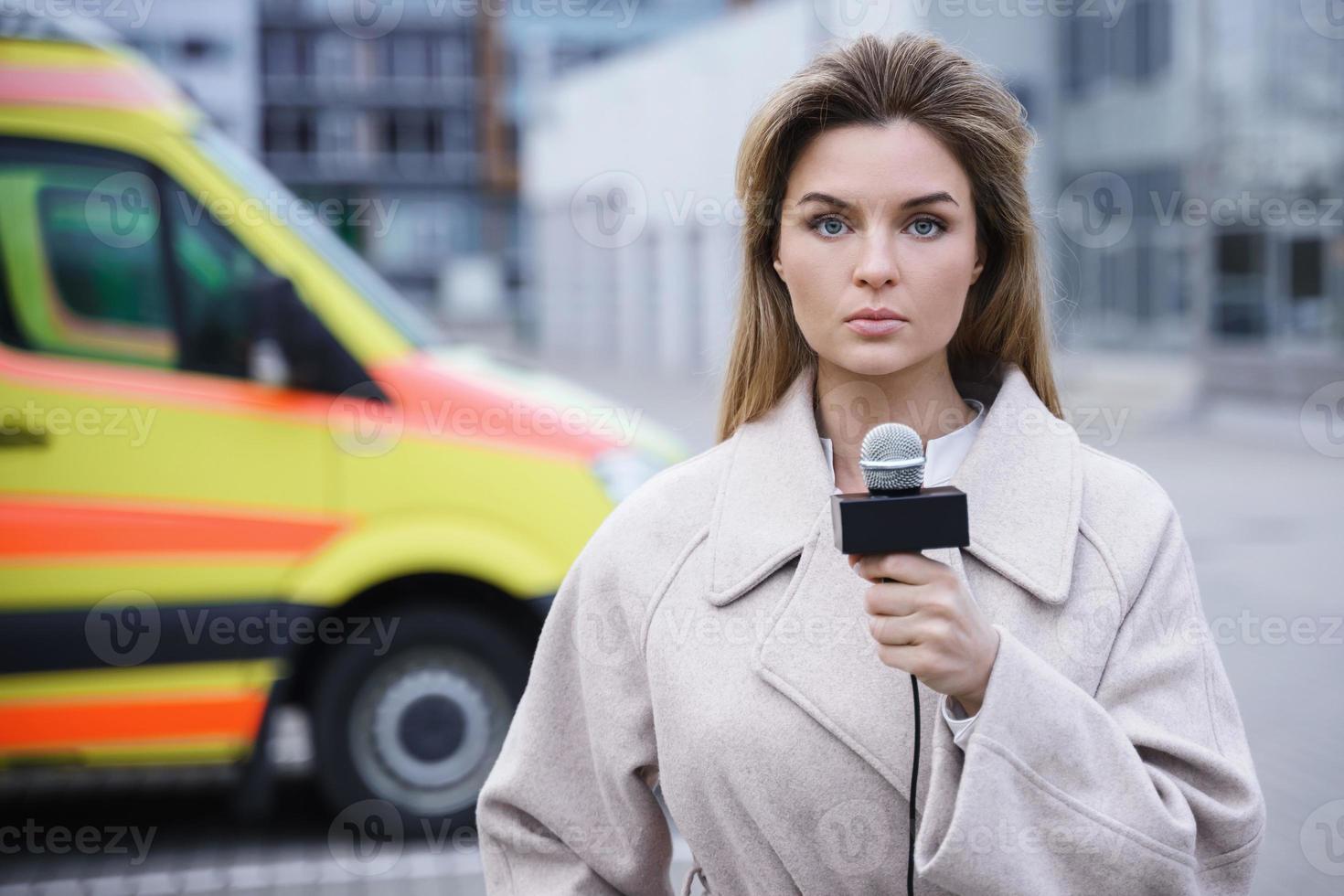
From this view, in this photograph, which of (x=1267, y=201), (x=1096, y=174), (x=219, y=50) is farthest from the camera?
(x=219, y=50)

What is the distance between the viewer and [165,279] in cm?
516

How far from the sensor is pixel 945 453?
6.91ft

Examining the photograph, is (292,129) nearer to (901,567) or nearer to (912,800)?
(912,800)

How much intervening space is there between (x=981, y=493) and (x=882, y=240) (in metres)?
0.36

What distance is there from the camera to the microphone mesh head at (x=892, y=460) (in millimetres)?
1623

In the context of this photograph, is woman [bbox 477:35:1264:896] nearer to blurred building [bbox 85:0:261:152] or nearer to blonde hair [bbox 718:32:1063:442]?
blonde hair [bbox 718:32:1063:442]

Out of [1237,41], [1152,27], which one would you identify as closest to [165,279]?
[1237,41]

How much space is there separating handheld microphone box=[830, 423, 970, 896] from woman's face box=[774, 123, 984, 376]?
0.33 metres

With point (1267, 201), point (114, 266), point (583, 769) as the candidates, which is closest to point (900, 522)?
point (583, 769)

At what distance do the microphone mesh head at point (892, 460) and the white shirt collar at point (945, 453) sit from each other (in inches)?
16.3

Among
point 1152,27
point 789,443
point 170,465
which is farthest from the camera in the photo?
point 1152,27

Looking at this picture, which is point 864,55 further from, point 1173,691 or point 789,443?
point 1173,691

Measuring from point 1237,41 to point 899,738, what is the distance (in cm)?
2284

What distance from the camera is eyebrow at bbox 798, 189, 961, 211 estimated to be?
1.92 metres
